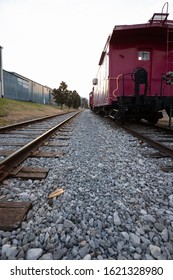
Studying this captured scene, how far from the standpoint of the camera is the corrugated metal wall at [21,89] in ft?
118

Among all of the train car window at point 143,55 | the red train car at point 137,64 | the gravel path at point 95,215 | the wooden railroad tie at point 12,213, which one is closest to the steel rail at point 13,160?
the gravel path at point 95,215

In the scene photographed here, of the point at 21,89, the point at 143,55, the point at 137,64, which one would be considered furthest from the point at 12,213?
the point at 21,89

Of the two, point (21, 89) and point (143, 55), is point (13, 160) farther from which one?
point (21, 89)

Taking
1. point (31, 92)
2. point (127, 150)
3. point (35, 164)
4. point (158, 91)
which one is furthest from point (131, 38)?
point (31, 92)

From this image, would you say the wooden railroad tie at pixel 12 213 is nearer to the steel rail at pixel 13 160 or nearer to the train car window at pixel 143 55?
the steel rail at pixel 13 160

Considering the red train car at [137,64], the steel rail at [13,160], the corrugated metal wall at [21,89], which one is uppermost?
the corrugated metal wall at [21,89]

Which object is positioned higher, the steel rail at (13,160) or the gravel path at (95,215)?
the steel rail at (13,160)

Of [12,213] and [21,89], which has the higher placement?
[21,89]

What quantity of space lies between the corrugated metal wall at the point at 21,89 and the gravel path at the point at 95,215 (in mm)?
35662

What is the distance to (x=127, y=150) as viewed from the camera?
415 centimetres

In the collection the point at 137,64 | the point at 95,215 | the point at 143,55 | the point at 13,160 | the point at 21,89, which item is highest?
the point at 21,89

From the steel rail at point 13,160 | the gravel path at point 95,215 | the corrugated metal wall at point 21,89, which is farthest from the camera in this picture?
the corrugated metal wall at point 21,89

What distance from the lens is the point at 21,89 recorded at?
144 feet

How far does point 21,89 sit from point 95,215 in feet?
149
